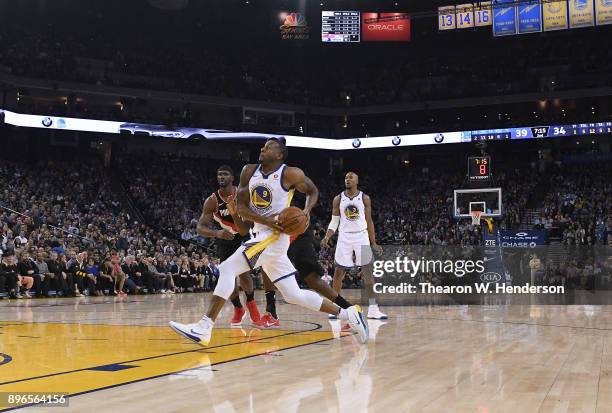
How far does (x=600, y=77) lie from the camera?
36.5 metres

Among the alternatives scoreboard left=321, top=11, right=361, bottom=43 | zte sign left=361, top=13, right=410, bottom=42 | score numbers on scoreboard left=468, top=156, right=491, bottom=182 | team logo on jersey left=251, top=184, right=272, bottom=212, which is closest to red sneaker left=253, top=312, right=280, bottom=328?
team logo on jersey left=251, top=184, right=272, bottom=212

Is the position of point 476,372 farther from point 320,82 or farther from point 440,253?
point 320,82

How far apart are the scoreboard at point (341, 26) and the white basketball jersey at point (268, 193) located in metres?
28.8

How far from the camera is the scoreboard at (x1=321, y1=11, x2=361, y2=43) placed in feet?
113

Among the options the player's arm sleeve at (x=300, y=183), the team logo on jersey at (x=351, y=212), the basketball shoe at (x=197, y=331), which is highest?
the player's arm sleeve at (x=300, y=183)

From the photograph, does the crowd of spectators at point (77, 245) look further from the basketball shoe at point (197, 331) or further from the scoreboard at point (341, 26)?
the scoreboard at point (341, 26)

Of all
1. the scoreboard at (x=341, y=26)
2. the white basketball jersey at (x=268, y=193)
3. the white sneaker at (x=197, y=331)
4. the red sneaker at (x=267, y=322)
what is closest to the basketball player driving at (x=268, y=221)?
the white basketball jersey at (x=268, y=193)

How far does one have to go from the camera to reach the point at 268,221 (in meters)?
6.38

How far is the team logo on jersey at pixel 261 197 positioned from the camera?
21.4 ft

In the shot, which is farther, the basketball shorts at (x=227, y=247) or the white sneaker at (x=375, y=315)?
the white sneaker at (x=375, y=315)

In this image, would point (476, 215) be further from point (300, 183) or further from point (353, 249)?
point (300, 183)

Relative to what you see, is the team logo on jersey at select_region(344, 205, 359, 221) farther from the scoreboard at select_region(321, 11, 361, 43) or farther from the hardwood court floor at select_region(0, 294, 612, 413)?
the scoreboard at select_region(321, 11, 361, 43)

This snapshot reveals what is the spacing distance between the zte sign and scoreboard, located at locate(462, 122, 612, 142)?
6.78 metres

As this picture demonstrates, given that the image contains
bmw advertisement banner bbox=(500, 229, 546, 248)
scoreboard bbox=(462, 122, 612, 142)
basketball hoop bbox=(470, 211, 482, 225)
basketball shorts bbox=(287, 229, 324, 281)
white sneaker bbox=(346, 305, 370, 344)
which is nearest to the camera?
white sneaker bbox=(346, 305, 370, 344)
